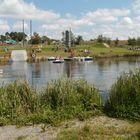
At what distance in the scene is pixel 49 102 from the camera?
47.4 ft

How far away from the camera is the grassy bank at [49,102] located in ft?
44.0

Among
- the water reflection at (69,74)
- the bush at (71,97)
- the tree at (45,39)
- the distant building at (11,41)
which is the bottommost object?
the water reflection at (69,74)

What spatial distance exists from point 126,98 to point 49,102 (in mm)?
2944

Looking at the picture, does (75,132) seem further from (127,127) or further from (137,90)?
(137,90)

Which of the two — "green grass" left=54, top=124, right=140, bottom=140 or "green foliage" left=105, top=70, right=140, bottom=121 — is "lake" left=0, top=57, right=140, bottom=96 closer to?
"green foliage" left=105, top=70, right=140, bottom=121

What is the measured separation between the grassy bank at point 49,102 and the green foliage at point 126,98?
59cm

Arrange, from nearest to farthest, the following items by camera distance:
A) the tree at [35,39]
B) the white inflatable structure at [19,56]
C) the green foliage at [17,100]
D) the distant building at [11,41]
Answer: the green foliage at [17,100]
the white inflatable structure at [19,56]
the tree at [35,39]
the distant building at [11,41]

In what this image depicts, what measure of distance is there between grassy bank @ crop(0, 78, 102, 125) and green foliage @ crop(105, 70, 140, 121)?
23.3 inches

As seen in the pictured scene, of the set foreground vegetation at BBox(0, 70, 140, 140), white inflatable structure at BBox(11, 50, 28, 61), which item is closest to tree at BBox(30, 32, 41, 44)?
white inflatable structure at BBox(11, 50, 28, 61)

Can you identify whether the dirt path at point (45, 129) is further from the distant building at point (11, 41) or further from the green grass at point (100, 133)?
the distant building at point (11, 41)

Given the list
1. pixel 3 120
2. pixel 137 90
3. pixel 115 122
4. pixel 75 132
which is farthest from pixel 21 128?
pixel 137 90

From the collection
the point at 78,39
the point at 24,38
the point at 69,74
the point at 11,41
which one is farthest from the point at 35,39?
the point at 69,74

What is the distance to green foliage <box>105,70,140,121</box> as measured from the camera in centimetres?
1348

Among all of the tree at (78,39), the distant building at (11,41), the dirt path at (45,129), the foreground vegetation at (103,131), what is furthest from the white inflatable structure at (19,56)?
the foreground vegetation at (103,131)
